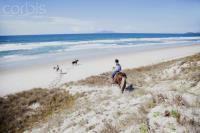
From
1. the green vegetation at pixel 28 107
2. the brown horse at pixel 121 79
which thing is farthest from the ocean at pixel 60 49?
the brown horse at pixel 121 79

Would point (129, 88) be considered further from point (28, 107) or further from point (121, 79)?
point (28, 107)

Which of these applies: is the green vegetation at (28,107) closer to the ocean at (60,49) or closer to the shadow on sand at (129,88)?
the shadow on sand at (129,88)

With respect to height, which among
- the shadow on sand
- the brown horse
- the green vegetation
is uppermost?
the brown horse

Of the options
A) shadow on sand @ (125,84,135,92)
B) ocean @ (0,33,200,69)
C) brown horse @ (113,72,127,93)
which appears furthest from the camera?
ocean @ (0,33,200,69)

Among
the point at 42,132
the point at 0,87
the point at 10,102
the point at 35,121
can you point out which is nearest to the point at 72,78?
the point at 0,87

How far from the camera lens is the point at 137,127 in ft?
23.8

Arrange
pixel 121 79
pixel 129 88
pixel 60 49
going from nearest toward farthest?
pixel 121 79 < pixel 129 88 < pixel 60 49

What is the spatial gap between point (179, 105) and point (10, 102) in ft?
33.9

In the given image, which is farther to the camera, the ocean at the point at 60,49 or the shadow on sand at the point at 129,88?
the ocean at the point at 60,49

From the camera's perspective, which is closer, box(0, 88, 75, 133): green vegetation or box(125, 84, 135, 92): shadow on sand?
box(0, 88, 75, 133): green vegetation

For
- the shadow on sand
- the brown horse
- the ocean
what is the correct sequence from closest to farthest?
the brown horse < the shadow on sand < the ocean

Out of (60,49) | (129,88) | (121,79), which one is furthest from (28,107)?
(60,49)

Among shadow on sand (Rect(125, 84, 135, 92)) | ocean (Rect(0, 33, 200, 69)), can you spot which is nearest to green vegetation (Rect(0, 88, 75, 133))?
shadow on sand (Rect(125, 84, 135, 92))

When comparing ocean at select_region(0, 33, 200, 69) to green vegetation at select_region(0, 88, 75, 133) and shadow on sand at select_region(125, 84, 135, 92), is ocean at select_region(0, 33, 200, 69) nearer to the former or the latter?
green vegetation at select_region(0, 88, 75, 133)
